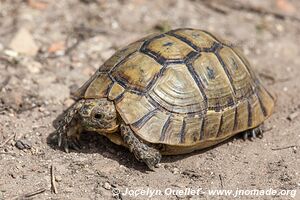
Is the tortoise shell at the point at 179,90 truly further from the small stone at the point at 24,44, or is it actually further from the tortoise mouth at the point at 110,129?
the small stone at the point at 24,44

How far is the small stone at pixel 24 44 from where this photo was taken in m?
6.73

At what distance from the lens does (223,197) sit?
471 centimetres

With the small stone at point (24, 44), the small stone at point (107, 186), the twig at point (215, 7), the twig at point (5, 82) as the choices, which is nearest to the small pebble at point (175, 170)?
the small stone at point (107, 186)

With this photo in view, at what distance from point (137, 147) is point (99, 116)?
460 millimetres

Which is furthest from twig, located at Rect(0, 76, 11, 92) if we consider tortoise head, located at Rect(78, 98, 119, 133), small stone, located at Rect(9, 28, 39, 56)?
tortoise head, located at Rect(78, 98, 119, 133)

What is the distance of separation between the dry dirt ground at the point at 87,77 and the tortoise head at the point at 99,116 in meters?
0.34

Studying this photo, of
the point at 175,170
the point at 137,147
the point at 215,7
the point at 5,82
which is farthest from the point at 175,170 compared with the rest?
the point at 215,7

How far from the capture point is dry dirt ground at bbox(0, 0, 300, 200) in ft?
16.0

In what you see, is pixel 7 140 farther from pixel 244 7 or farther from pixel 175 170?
pixel 244 7

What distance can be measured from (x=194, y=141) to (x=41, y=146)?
154 centimetres

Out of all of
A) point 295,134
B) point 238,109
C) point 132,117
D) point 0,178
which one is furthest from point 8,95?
point 295,134

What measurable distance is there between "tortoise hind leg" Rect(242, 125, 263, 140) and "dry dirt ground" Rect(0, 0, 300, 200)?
0.19 ft

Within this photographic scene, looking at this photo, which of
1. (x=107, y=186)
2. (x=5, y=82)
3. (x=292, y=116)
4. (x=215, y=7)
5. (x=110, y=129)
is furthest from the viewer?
(x=215, y=7)

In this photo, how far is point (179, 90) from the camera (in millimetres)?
5059
